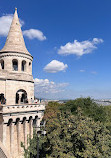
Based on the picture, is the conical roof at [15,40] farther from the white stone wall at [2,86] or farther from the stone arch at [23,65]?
the white stone wall at [2,86]

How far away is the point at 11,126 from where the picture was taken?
695 inches

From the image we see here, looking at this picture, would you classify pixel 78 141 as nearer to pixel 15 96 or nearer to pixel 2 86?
pixel 15 96

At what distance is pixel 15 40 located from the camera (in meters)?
22.6

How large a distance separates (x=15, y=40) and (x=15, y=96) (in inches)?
383

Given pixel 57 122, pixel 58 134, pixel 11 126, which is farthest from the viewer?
pixel 11 126

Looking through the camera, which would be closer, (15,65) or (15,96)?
(15,96)

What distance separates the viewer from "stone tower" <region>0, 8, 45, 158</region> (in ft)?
57.0

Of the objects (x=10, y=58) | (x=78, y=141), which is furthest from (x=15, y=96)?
(x=78, y=141)

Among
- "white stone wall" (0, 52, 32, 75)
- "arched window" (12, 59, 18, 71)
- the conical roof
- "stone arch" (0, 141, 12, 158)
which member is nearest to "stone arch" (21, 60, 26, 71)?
"white stone wall" (0, 52, 32, 75)

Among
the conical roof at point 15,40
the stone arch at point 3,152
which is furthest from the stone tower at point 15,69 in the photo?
the stone arch at point 3,152

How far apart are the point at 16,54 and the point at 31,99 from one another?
25.9ft

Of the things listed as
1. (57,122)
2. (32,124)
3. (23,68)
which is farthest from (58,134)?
(23,68)

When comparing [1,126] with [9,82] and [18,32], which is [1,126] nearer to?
[9,82]

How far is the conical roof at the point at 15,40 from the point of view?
851 inches
